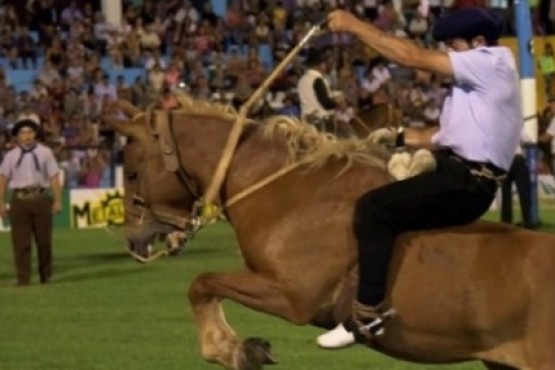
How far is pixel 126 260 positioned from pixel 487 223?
576 inches

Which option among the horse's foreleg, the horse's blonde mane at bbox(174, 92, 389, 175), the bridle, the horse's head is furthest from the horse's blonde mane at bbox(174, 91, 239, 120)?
the horse's foreleg

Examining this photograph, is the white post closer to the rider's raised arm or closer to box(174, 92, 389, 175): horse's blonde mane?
box(174, 92, 389, 175): horse's blonde mane

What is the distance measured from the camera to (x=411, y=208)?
9.10 meters

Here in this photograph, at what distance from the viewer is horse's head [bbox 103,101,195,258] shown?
9.70 m

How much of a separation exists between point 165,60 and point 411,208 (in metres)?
29.0

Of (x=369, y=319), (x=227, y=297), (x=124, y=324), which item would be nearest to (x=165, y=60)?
(x=124, y=324)

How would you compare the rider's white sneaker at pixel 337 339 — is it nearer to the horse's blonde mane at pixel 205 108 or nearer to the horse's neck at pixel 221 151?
the horse's neck at pixel 221 151

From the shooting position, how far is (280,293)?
9.09m

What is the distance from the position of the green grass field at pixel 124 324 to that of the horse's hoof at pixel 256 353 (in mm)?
1878

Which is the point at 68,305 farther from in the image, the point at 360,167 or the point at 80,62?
the point at 80,62

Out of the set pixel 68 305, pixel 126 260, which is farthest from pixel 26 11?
pixel 68 305

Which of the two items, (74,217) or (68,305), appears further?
(74,217)

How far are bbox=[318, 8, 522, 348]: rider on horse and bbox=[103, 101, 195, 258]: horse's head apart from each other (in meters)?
1.15

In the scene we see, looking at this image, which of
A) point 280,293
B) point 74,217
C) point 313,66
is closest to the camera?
point 280,293
